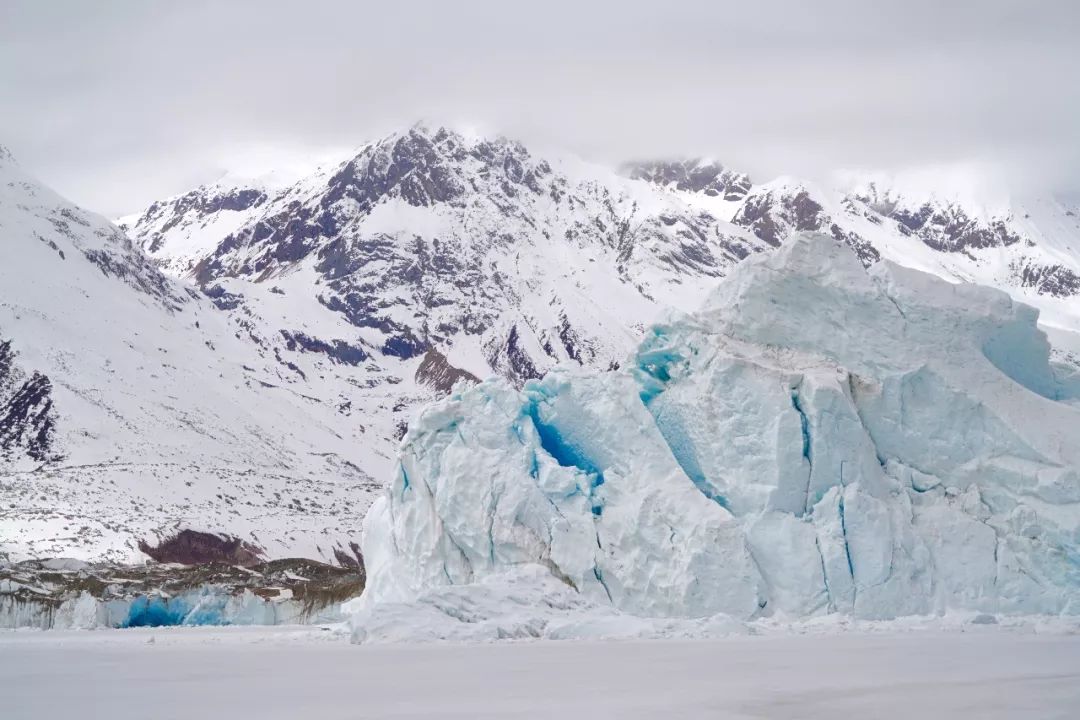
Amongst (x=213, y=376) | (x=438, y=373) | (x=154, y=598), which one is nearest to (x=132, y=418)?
(x=213, y=376)

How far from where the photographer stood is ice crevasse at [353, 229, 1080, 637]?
32.5 meters

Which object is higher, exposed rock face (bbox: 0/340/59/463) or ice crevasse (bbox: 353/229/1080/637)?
exposed rock face (bbox: 0/340/59/463)

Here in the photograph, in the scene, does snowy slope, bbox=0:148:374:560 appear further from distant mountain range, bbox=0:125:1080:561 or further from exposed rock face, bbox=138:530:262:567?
exposed rock face, bbox=138:530:262:567

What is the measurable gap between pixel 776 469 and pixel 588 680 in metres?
16.2

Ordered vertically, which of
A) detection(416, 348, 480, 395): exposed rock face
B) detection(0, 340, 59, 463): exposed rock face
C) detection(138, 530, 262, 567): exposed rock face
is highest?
detection(416, 348, 480, 395): exposed rock face

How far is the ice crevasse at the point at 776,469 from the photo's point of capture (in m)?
32.5

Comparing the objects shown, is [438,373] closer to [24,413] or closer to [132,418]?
[132,418]

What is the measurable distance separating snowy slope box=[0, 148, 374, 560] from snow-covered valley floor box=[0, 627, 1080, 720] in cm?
5022

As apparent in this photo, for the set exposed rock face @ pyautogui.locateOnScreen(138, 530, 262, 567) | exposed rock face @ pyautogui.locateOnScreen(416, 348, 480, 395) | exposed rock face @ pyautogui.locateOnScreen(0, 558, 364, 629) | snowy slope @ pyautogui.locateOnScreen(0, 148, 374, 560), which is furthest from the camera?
exposed rock face @ pyautogui.locateOnScreen(416, 348, 480, 395)

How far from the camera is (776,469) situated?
34.2m

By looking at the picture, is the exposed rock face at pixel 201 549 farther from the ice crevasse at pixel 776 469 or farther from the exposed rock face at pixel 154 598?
the ice crevasse at pixel 776 469

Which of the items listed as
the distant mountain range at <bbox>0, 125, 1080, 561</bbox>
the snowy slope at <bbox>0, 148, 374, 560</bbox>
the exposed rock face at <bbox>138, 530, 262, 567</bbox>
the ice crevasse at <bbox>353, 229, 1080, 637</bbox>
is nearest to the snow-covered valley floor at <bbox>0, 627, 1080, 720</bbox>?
the ice crevasse at <bbox>353, 229, 1080, 637</bbox>

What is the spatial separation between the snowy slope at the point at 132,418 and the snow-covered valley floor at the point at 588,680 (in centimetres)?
5022

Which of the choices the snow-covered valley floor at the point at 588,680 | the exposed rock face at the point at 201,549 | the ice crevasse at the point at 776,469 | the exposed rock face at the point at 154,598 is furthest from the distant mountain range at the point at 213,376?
the snow-covered valley floor at the point at 588,680
